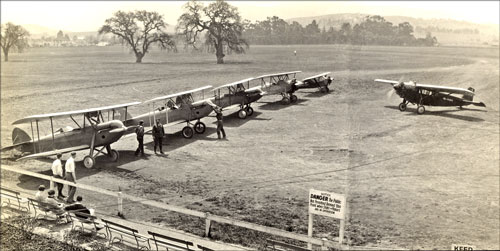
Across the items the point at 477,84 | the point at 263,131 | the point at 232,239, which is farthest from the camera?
the point at 263,131

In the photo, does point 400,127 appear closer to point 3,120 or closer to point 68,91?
point 68,91

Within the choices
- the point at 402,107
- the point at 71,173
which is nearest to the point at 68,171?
the point at 71,173

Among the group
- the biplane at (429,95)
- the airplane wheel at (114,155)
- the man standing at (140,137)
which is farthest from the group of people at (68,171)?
the biplane at (429,95)

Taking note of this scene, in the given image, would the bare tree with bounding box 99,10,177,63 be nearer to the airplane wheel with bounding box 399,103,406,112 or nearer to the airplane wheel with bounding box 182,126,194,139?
the airplane wheel with bounding box 182,126,194,139

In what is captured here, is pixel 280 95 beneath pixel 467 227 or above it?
above

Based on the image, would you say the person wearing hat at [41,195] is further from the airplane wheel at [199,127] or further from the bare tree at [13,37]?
the bare tree at [13,37]

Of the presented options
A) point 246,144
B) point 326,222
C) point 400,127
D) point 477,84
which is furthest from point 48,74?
point 477,84
